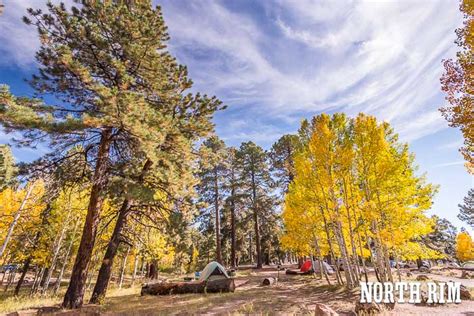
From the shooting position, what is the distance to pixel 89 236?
9117 mm

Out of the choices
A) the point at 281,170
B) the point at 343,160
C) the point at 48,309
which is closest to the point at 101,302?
the point at 48,309

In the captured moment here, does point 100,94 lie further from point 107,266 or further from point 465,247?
point 465,247

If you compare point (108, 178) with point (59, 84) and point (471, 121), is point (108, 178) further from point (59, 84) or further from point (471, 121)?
point (471, 121)

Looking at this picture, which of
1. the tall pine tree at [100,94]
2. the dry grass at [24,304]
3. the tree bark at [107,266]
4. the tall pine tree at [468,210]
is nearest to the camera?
the tall pine tree at [100,94]

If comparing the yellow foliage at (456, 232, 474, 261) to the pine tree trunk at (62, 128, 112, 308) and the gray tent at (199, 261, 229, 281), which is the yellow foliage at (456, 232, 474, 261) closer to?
the gray tent at (199, 261, 229, 281)

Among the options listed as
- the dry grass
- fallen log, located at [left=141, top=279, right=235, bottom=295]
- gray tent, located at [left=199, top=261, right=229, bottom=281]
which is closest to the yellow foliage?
gray tent, located at [left=199, top=261, right=229, bottom=281]

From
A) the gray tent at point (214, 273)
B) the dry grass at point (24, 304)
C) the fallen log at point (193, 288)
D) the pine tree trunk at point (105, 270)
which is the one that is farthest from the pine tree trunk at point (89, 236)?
the gray tent at point (214, 273)

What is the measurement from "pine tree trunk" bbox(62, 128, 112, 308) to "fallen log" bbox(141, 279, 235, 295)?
635 cm

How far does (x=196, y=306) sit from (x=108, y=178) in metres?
6.48

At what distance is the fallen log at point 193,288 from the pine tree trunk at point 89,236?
6.35 meters

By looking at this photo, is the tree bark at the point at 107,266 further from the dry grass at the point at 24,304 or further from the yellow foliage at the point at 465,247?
the yellow foliage at the point at 465,247

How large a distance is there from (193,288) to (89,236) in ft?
25.7

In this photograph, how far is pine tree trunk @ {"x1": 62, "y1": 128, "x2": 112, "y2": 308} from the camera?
8.61 m

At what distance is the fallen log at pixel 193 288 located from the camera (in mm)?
14070
